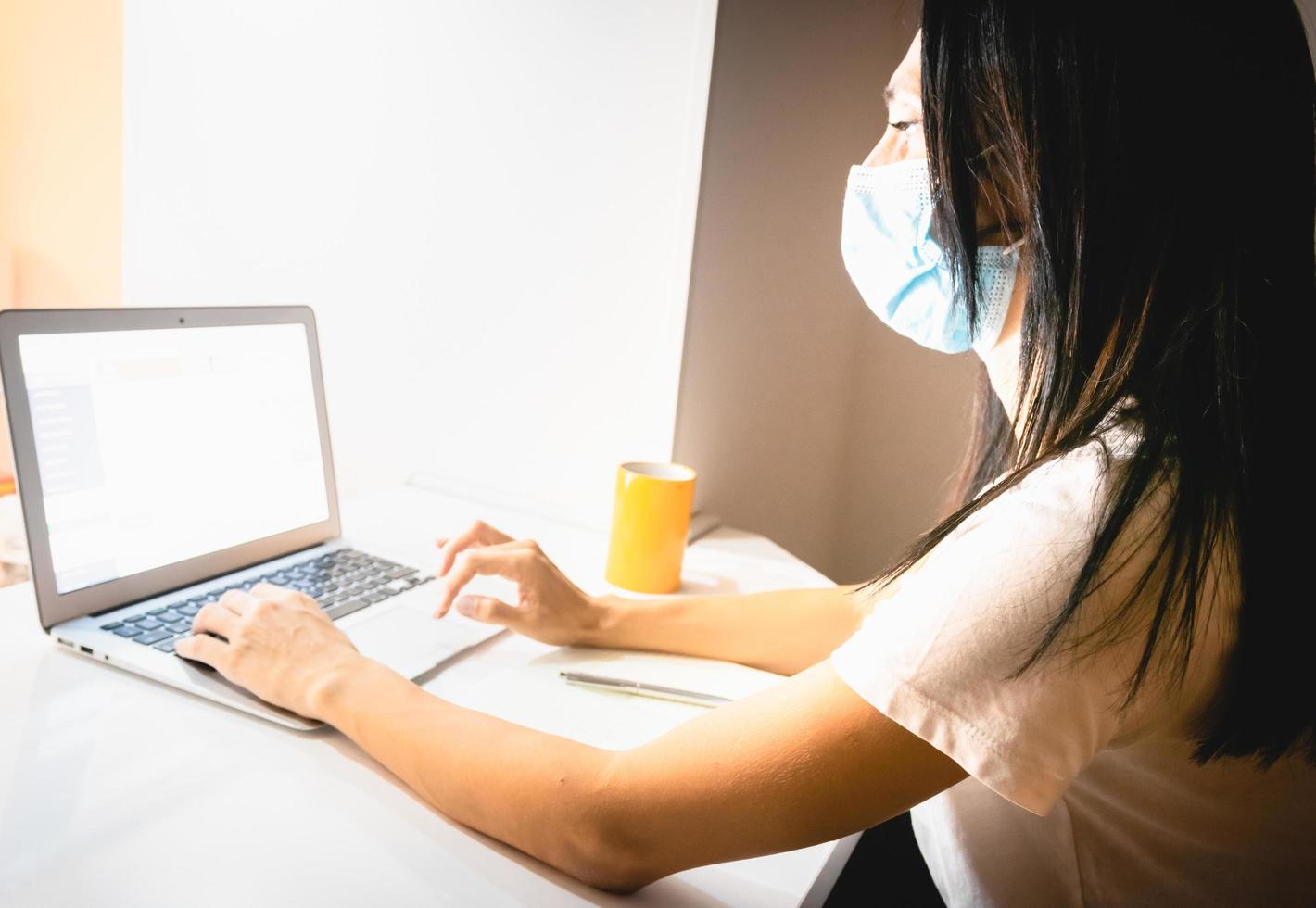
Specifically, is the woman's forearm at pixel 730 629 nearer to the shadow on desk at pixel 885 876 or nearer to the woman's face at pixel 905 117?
the shadow on desk at pixel 885 876

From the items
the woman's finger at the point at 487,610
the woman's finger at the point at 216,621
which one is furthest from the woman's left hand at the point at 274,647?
the woman's finger at the point at 487,610

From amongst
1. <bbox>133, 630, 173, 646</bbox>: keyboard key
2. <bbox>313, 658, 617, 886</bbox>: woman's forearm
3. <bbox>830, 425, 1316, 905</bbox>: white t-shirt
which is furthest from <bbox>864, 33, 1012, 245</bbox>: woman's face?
<bbox>133, 630, 173, 646</bbox>: keyboard key

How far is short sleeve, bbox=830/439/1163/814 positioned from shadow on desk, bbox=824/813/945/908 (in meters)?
0.42

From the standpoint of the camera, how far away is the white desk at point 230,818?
47cm

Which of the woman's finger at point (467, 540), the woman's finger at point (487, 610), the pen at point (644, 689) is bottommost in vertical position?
the pen at point (644, 689)

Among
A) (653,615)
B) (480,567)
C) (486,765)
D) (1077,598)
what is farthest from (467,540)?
(1077,598)

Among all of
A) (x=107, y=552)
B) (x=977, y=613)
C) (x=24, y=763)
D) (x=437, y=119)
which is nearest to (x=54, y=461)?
(x=107, y=552)

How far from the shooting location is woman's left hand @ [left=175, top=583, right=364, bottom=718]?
2.08 feet

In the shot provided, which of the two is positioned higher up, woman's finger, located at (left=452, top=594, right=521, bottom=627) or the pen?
woman's finger, located at (left=452, top=594, right=521, bottom=627)

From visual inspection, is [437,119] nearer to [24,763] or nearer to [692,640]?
[692,640]

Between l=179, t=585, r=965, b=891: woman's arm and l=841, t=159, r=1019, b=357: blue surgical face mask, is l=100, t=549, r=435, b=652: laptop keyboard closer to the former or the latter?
l=179, t=585, r=965, b=891: woman's arm

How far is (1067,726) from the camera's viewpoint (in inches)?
17.6

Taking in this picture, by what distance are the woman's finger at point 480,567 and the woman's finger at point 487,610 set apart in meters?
0.01

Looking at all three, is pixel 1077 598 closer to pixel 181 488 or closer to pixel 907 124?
pixel 907 124
